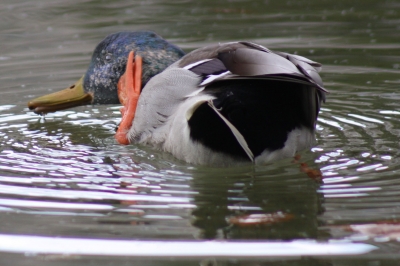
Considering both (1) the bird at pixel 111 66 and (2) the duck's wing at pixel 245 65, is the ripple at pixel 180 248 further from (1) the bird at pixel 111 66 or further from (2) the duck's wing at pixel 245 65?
(1) the bird at pixel 111 66


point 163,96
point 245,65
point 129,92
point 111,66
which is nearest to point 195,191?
point 245,65

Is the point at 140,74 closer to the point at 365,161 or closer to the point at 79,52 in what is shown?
the point at 365,161

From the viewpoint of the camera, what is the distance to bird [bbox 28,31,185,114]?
5418 millimetres

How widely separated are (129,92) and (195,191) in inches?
66.2

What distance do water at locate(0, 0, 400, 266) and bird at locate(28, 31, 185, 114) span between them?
170mm

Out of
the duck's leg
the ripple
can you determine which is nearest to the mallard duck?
the duck's leg

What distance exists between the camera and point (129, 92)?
5266 mm

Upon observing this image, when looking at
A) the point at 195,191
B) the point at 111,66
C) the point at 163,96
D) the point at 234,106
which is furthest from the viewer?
the point at 111,66

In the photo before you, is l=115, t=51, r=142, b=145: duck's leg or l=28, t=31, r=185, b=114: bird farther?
l=28, t=31, r=185, b=114: bird

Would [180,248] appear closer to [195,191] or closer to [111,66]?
[195,191]

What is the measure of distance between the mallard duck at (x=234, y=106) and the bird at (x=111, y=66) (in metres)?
0.79

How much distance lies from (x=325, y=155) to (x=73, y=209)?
1664 millimetres

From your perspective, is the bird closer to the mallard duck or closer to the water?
the water

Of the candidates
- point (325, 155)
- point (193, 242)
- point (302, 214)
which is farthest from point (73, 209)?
point (325, 155)
